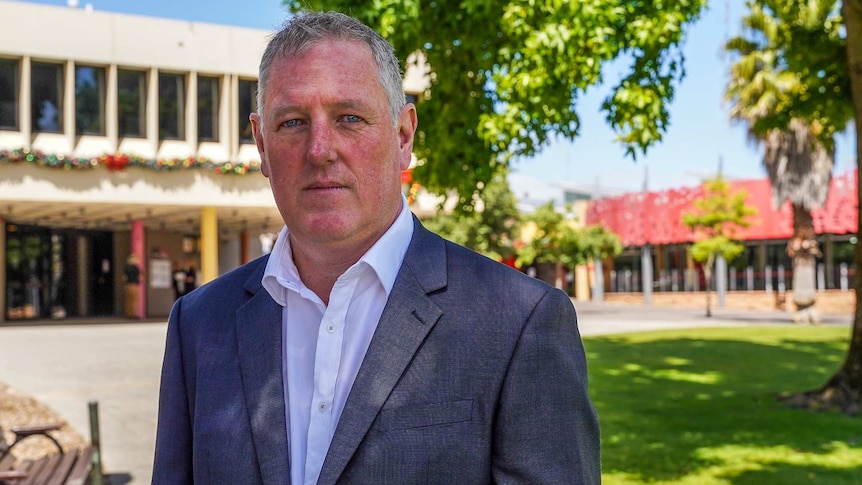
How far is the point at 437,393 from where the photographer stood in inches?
67.2

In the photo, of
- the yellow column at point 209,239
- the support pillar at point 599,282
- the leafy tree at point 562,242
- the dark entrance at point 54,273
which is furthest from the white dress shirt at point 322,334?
the support pillar at point 599,282

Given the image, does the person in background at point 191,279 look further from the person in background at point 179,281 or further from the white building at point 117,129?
the white building at point 117,129

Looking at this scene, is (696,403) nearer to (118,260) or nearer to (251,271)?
(251,271)

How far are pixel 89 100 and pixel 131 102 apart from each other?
1154 mm

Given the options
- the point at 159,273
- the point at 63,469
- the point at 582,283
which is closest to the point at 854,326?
the point at 63,469

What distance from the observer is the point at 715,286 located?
4281cm

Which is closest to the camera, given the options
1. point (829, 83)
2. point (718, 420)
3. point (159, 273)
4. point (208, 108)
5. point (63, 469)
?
point (63, 469)

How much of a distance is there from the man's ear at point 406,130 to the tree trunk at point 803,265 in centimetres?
2992

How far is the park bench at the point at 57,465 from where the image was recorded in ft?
19.1

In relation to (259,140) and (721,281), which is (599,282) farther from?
(259,140)

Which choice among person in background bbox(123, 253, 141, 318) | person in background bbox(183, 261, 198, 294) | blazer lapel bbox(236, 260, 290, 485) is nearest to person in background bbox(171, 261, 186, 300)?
person in background bbox(183, 261, 198, 294)

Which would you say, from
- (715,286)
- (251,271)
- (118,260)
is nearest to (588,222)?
(715,286)

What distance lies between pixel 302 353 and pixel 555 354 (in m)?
0.52

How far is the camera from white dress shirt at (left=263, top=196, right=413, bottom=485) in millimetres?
1768
